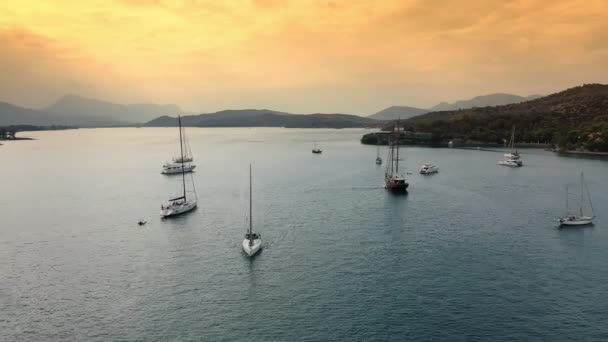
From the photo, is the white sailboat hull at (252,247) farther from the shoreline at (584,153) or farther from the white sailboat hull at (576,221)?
the shoreline at (584,153)

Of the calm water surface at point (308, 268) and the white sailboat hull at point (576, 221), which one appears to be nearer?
the calm water surface at point (308, 268)

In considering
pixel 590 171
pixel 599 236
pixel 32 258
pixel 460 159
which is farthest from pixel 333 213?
pixel 460 159

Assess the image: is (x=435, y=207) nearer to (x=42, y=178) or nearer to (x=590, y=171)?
(x=590, y=171)

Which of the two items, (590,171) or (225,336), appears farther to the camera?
(590,171)

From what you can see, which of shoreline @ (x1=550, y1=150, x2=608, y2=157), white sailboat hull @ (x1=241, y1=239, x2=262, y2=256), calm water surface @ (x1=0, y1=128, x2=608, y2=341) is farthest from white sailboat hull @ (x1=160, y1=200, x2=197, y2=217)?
shoreline @ (x1=550, y1=150, x2=608, y2=157)

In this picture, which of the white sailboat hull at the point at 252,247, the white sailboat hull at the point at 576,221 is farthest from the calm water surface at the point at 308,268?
the white sailboat hull at the point at 252,247

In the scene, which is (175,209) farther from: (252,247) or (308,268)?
(308,268)

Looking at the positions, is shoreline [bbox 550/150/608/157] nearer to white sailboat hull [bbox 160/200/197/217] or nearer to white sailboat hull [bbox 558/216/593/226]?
white sailboat hull [bbox 558/216/593/226]
